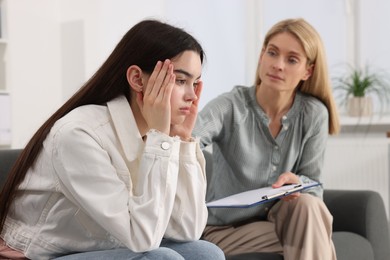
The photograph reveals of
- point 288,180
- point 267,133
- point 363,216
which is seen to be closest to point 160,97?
point 288,180

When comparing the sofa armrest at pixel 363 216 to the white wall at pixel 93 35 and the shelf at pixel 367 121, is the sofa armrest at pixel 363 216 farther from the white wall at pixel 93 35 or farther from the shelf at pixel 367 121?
the white wall at pixel 93 35

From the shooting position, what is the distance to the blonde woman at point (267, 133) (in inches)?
88.4

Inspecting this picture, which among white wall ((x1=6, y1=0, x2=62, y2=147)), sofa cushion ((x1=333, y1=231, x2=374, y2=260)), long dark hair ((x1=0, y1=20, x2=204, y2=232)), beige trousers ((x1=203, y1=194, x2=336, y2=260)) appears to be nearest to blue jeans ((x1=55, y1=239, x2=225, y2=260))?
long dark hair ((x1=0, y1=20, x2=204, y2=232))

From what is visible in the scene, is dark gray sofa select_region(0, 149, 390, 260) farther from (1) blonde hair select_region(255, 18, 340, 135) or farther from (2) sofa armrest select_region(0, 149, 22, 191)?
(2) sofa armrest select_region(0, 149, 22, 191)

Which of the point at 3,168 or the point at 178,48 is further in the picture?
the point at 3,168

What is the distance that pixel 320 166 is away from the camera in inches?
92.6

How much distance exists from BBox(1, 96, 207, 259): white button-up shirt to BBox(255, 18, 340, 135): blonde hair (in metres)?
0.94

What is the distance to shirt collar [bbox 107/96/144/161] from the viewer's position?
1524 mm

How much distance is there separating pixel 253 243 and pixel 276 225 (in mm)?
97

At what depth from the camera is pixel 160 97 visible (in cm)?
154

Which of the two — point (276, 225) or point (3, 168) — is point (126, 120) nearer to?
point (3, 168)

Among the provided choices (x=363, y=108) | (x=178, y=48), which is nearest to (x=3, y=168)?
(x=178, y=48)

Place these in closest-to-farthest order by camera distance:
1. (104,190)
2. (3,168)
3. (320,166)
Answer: (104,190) → (3,168) → (320,166)

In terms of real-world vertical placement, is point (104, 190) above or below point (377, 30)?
below
